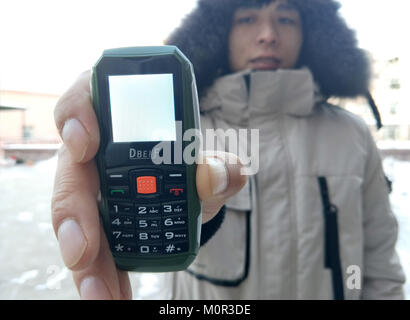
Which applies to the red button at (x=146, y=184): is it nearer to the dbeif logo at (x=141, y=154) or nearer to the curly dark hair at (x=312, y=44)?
the dbeif logo at (x=141, y=154)

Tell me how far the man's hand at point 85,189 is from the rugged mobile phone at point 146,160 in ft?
0.04

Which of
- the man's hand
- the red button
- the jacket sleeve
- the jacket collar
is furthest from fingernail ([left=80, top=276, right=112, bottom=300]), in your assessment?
the jacket sleeve

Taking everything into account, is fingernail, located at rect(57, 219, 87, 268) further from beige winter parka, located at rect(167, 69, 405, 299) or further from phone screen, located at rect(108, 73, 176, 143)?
beige winter parka, located at rect(167, 69, 405, 299)

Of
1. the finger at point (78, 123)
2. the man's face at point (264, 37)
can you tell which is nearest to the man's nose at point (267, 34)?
the man's face at point (264, 37)

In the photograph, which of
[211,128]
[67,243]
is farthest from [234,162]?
[211,128]

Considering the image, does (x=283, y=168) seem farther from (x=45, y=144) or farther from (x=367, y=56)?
(x=45, y=144)

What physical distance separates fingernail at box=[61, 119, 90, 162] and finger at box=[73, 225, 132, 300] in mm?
98

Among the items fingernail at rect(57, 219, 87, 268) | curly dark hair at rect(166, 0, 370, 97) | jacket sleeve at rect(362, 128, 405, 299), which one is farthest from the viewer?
jacket sleeve at rect(362, 128, 405, 299)

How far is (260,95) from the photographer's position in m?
0.57

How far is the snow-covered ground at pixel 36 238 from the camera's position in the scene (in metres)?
0.59

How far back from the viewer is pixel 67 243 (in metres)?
0.27

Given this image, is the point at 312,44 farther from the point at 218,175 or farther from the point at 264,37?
the point at 218,175

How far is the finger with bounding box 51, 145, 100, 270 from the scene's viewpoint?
0.26m
